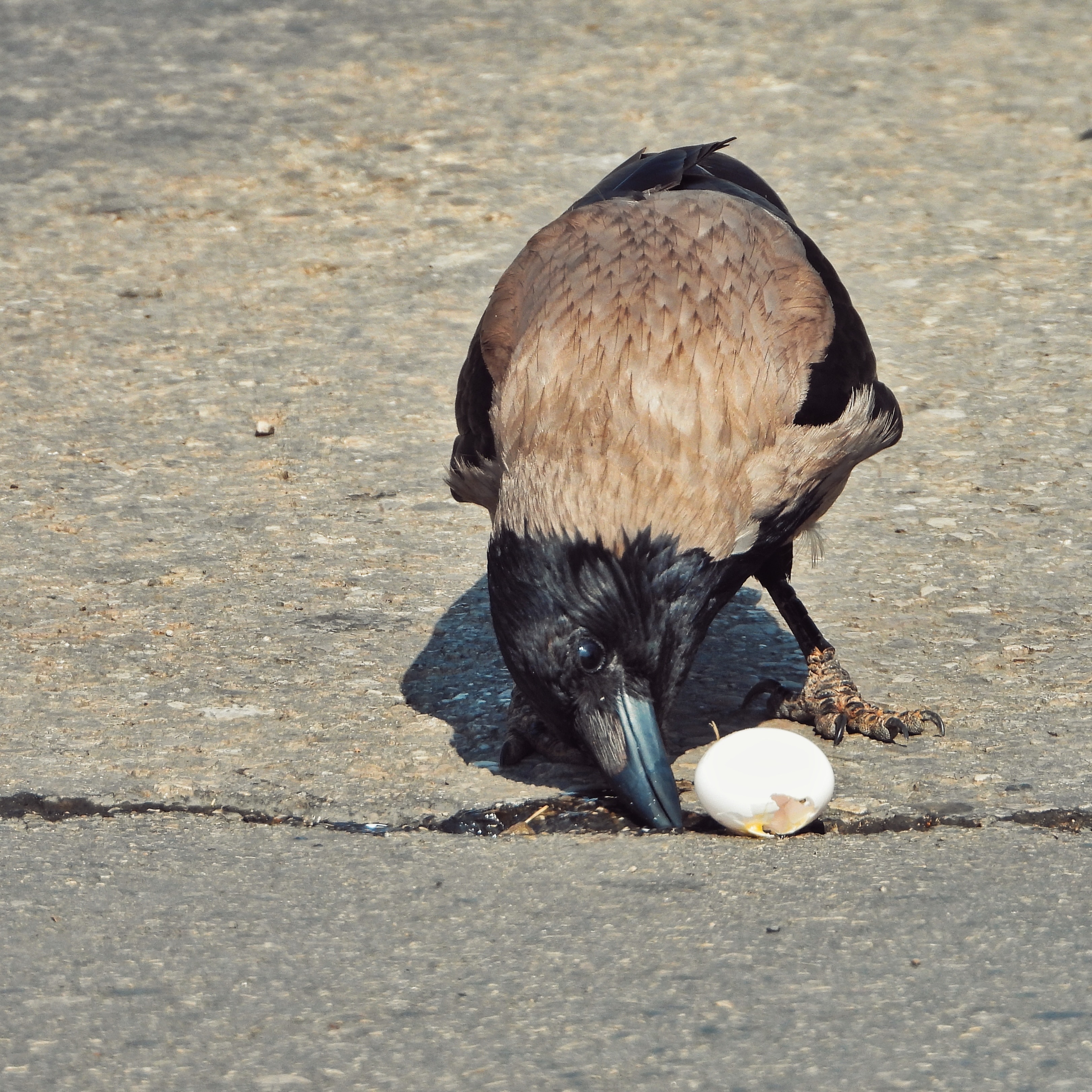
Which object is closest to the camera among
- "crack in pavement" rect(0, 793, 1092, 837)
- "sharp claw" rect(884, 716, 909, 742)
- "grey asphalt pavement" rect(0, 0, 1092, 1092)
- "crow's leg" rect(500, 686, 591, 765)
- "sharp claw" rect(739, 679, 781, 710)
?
"grey asphalt pavement" rect(0, 0, 1092, 1092)

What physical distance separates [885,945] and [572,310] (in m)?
1.76

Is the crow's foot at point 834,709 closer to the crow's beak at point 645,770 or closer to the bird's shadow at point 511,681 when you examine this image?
the bird's shadow at point 511,681

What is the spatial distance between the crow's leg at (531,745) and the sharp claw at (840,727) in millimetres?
670

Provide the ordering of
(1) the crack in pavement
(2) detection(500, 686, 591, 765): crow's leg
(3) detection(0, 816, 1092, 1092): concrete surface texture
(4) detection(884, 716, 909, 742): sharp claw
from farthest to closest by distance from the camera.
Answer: (4) detection(884, 716, 909, 742): sharp claw → (2) detection(500, 686, 591, 765): crow's leg → (1) the crack in pavement → (3) detection(0, 816, 1092, 1092): concrete surface texture

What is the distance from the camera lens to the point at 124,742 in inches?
175

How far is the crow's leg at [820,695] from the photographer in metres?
4.49

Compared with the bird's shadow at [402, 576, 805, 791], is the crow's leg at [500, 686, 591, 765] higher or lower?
higher

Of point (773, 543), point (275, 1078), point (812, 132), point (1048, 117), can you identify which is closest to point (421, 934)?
point (275, 1078)

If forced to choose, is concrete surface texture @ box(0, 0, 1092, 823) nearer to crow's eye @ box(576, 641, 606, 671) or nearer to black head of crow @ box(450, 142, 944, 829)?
black head of crow @ box(450, 142, 944, 829)

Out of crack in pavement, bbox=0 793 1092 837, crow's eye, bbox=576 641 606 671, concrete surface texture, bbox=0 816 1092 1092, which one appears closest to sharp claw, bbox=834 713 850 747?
crack in pavement, bbox=0 793 1092 837

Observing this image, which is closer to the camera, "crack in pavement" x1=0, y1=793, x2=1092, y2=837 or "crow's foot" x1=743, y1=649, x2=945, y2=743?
"crack in pavement" x1=0, y1=793, x2=1092, y2=837

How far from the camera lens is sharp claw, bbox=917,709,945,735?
14.6ft

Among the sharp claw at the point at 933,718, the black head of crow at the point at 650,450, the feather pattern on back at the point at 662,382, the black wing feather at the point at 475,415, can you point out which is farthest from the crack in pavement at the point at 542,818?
the black wing feather at the point at 475,415

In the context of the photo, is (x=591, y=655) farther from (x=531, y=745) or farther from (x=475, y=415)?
(x=475, y=415)
